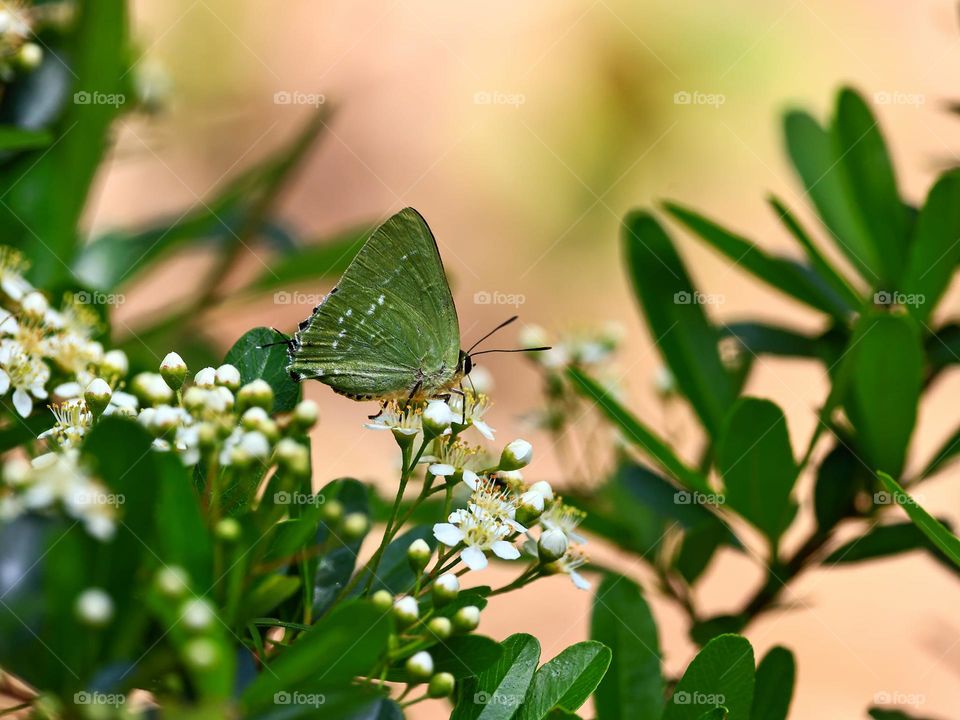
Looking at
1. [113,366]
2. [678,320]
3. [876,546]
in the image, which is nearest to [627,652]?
[876,546]

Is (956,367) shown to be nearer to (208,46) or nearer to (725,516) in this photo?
(725,516)

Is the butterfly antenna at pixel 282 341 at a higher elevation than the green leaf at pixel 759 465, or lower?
higher

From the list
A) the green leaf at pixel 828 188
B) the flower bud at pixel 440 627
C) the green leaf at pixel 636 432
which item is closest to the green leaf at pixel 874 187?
the green leaf at pixel 828 188

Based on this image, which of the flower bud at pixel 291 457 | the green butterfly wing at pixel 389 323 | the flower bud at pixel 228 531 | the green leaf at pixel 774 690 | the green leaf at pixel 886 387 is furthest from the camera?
the green butterfly wing at pixel 389 323

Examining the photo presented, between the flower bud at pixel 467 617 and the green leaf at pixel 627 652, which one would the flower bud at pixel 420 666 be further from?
the green leaf at pixel 627 652

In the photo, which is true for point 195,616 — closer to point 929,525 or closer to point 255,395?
point 255,395

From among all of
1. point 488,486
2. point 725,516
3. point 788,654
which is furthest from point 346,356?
point 788,654
